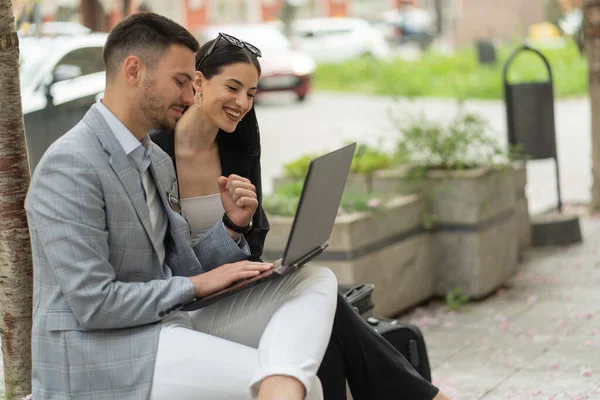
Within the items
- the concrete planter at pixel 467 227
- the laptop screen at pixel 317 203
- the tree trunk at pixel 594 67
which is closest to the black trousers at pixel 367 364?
the laptop screen at pixel 317 203

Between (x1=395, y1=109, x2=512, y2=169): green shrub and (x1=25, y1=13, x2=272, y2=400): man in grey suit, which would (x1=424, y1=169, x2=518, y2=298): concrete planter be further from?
(x1=25, y1=13, x2=272, y2=400): man in grey suit

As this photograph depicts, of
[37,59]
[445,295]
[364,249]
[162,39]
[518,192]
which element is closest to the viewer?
[162,39]

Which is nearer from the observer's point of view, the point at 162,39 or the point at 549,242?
the point at 162,39

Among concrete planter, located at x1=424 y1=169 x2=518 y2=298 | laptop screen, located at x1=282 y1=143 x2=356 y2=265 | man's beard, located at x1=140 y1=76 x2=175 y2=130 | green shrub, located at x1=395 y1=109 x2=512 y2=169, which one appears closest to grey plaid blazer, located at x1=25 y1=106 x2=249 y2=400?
man's beard, located at x1=140 y1=76 x2=175 y2=130

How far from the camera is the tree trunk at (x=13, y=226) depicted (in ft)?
10.6

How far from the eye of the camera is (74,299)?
8.29 feet

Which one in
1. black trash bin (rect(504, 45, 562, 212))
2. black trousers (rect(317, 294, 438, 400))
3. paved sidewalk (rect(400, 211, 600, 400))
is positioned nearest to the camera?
black trousers (rect(317, 294, 438, 400))

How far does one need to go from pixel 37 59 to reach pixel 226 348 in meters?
7.76

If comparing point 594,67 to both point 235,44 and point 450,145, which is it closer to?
point 450,145

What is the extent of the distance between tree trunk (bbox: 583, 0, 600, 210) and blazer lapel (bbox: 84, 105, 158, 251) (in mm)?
6191

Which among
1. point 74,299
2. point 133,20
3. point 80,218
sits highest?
point 133,20

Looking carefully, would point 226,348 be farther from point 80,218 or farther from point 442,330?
point 442,330

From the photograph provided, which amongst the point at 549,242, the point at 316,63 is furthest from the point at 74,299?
the point at 316,63

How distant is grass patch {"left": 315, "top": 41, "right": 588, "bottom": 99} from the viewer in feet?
66.1
